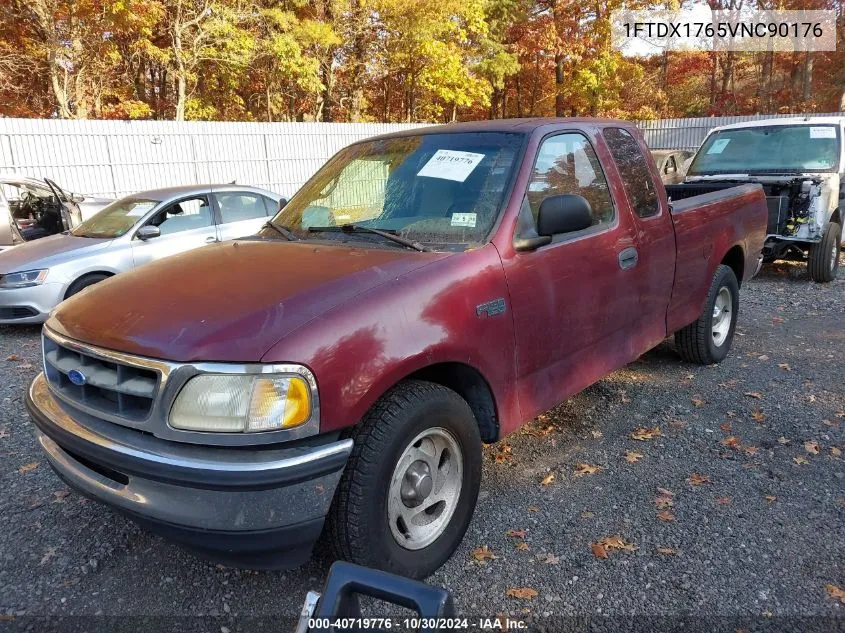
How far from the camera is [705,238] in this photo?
4.59m

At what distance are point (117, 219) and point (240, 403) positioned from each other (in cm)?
644

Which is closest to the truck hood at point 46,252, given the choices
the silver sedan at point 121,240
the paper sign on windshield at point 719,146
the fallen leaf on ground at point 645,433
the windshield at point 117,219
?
the silver sedan at point 121,240

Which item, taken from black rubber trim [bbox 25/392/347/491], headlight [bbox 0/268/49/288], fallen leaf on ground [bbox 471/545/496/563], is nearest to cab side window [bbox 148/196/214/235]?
headlight [bbox 0/268/49/288]

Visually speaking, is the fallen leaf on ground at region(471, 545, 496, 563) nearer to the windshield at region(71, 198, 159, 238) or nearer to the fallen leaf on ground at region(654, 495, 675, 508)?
the fallen leaf on ground at region(654, 495, 675, 508)

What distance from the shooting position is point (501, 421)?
9.66ft

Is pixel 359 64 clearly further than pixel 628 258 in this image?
Yes

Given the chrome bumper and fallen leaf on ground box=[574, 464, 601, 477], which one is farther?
fallen leaf on ground box=[574, 464, 601, 477]

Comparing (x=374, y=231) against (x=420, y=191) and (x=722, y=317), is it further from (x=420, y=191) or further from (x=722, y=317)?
(x=722, y=317)

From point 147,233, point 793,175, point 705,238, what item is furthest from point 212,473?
point 793,175

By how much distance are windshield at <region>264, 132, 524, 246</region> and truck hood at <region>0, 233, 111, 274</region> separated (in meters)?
4.30

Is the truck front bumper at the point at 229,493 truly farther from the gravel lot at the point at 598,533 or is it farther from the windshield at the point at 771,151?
the windshield at the point at 771,151

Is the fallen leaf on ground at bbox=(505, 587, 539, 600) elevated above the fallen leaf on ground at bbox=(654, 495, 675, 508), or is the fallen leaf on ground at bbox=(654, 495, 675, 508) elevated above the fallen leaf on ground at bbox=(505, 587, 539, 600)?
the fallen leaf on ground at bbox=(654, 495, 675, 508)

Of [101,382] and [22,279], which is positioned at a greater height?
[101,382]

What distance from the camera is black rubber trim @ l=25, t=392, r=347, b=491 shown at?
2.06 metres
